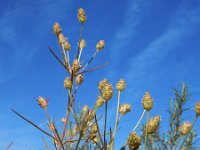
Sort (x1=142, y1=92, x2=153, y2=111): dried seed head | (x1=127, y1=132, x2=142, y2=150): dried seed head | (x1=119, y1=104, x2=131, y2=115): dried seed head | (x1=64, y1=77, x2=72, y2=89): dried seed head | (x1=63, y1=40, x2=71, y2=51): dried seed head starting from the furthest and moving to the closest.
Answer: (x1=63, y1=40, x2=71, y2=51): dried seed head < (x1=64, y1=77, x2=72, y2=89): dried seed head < (x1=119, y1=104, x2=131, y2=115): dried seed head < (x1=142, y1=92, x2=153, y2=111): dried seed head < (x1=127, y1=132, x2=142, y2=150): dried seed head

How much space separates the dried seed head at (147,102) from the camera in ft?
5.17

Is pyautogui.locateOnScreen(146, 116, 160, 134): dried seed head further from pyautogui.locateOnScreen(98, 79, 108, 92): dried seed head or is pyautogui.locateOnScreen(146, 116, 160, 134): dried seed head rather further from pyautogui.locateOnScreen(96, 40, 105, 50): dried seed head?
pyautogui.locateOnScreen(96, 40, 105, 50): dried seed head

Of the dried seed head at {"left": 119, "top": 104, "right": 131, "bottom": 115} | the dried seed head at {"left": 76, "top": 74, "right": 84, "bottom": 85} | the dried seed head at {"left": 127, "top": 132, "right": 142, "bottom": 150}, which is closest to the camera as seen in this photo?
the dried seed head at {"left": 127, "top": 132, "right": 142, "bottom": 150}

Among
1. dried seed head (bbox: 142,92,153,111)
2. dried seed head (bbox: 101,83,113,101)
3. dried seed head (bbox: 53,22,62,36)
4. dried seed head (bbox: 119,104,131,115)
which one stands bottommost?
dried seed head (bbox: 142,92,153,111)

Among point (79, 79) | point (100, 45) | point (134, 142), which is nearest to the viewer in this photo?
point (134, 142)

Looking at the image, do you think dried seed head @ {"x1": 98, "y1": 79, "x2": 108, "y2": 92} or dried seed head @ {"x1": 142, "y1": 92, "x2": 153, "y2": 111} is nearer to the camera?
dried seed head @ {"x1": 142, "y1": 92, "x2": 153, "y2": 111}

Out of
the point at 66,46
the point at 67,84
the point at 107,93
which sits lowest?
the point at 107,93

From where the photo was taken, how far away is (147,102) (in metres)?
Result: 1.58

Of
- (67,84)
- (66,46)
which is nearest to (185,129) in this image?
(67,84)

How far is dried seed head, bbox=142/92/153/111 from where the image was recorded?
1577 millimetres

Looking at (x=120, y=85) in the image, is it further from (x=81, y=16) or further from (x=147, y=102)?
(x=81, y=16)

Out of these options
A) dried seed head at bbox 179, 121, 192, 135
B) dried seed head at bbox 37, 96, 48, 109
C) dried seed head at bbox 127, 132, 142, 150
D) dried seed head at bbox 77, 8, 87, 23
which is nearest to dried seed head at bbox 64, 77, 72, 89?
dried seed head at bbox 37, 96, 48, 109

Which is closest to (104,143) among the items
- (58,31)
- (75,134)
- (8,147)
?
(75,134)

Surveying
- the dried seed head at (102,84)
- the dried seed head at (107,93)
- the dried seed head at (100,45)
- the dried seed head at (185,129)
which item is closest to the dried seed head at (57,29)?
the dried seed head at (100,45)
